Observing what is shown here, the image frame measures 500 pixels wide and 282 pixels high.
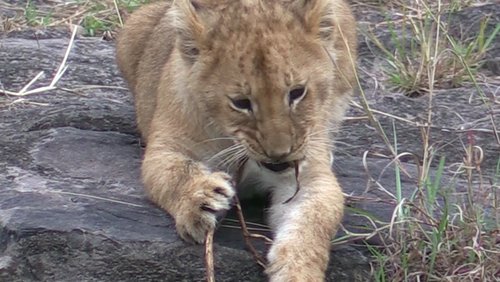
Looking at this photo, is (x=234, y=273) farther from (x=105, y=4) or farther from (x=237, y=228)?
(x=105, y=4)

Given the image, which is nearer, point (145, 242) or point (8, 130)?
point (145, 242)

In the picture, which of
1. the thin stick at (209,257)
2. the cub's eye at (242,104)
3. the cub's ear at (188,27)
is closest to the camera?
the thin stick at (209,257)

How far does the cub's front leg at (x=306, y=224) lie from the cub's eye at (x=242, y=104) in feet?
1.06

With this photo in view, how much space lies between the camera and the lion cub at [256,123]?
3.68m

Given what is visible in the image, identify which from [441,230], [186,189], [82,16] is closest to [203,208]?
[186,189]

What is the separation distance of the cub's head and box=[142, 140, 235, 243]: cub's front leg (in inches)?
6.0

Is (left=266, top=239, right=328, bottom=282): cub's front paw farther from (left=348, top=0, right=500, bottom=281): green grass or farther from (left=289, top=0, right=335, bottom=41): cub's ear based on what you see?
(left=289, top=0, right=335, bottom=41): cub's ear

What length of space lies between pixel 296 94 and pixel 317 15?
13.2 inches

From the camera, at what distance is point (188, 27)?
3.90m

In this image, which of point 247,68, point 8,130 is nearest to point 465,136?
point 247,68

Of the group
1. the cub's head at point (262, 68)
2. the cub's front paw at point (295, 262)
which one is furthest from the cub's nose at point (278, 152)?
the cub's front paw at point (295, 262)

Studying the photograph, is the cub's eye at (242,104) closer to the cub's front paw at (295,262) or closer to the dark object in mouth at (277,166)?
the dark object in mouth at (277,166)

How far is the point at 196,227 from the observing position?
3.69 m

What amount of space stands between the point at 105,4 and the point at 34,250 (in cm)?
337
